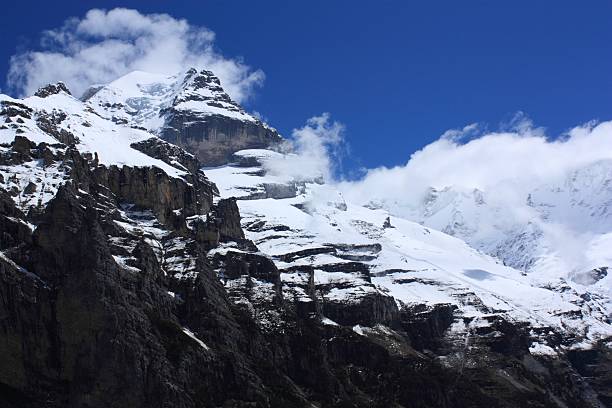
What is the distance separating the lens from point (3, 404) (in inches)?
7667

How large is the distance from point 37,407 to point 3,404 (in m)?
6.75

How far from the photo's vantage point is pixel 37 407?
199000 millimetres
